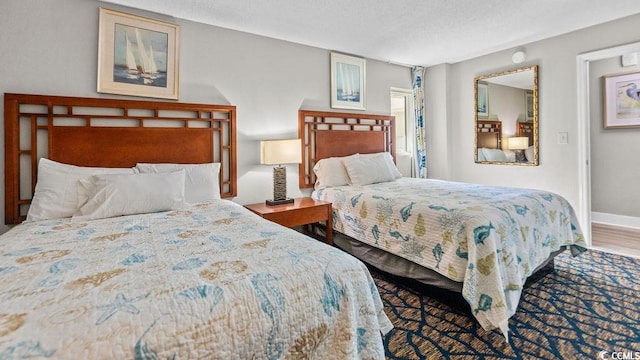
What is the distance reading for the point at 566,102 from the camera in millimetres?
3477

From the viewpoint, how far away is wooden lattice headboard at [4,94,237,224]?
2279mm

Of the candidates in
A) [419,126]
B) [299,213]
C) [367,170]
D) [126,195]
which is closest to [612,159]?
[419,126]

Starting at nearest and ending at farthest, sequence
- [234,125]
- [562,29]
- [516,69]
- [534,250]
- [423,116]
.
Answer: [534,250], [234,125], [562,29], [516,69], [423,116]

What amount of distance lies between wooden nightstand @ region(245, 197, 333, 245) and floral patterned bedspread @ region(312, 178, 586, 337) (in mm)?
119

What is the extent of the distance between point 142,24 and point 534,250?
3529 millimetres

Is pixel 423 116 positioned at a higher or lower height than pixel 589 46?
lower

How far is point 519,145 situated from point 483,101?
0.75m

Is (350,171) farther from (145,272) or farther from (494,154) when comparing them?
(145,272)

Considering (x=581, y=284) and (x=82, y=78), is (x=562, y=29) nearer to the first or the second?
(x=581, y=284)

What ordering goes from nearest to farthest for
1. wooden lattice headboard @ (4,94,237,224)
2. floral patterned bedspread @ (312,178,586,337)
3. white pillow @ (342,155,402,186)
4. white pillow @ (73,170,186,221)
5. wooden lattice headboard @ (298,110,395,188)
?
floral patterned bedspread @ (312,178,586,337)
white pillow @ (73,170,186,221)
wooden lattice headboard @ (4,94,237,224)
white pillow @ (342,155,402,186)
wooden lattice headboard @ (298,110,395,188)

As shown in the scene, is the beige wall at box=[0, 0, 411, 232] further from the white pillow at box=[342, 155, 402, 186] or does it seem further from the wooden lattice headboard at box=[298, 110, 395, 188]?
the white pillow at box=[342, 155, 402, 186]

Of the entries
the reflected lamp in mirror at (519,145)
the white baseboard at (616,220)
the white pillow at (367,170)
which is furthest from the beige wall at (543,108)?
the white pillow at (367,170)

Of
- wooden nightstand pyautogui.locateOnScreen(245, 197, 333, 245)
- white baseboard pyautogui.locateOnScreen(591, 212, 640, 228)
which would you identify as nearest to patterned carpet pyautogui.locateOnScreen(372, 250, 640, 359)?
wooden nightstand pyautogui.locateOnScreen(245, 197, 333, 245)

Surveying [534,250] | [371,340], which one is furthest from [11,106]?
[534,250]
